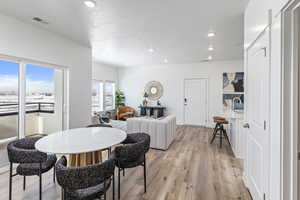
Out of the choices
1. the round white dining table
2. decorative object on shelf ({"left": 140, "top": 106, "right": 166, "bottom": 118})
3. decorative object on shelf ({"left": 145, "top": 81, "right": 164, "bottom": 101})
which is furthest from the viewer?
decorative object on shelf ({"left": 145, "top": 81, "right": 164, "bottom": 101})

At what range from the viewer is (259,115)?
1.86 metres

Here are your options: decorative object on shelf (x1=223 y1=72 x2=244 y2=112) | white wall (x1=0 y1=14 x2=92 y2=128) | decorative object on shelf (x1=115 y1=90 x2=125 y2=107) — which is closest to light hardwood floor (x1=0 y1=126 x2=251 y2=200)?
white wall (x1=0 y1=14 x2=92 y2=128)

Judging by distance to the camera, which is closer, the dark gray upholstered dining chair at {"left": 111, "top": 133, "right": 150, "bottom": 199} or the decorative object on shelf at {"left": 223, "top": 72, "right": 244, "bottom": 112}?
the dark gray upholstered dining chair at {"left": 111, "top": 133, "right": 150, "bottom": 199}

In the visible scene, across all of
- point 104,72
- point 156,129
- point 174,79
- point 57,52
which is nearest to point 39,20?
point 57,52

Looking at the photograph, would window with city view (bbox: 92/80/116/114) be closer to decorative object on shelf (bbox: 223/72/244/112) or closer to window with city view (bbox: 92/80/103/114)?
window with city view (bbox: 92/80/103/114)

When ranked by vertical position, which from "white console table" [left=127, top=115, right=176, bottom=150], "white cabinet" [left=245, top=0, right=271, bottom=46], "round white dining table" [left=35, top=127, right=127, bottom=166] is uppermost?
"white cabinet" [left=245, top=0, right=271, bottom=46]

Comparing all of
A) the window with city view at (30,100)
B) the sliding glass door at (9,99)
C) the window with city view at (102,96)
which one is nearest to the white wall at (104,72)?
the window with city view at (102,96)

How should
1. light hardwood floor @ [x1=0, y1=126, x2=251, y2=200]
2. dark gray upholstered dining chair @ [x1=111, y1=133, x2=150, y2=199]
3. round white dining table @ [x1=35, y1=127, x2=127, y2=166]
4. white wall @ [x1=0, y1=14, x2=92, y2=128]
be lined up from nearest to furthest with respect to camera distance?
1. round white dining table @ [x1=35, y1=127, x2=127, y2=166]
2. dark gray upholstered dining chair @ [x1=111, y1=133, x2=150, y2=199]
3. light hardwood floor @ [x1=0, y1=126, x2=251, y2=200]
4. white wall @ [x1=0, y1=14, x2=92, y2=128]

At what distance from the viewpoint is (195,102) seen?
6660 millimetres

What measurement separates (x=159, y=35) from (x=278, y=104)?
287cm

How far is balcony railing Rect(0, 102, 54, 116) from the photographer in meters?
2.91

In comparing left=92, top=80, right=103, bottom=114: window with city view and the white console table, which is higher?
left=92, top=80, right=103, bottom=114: window with city view

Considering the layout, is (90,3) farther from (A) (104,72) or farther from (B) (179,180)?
(A) (104,72)

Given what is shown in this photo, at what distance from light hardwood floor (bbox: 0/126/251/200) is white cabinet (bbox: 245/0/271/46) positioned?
82.6 inches
